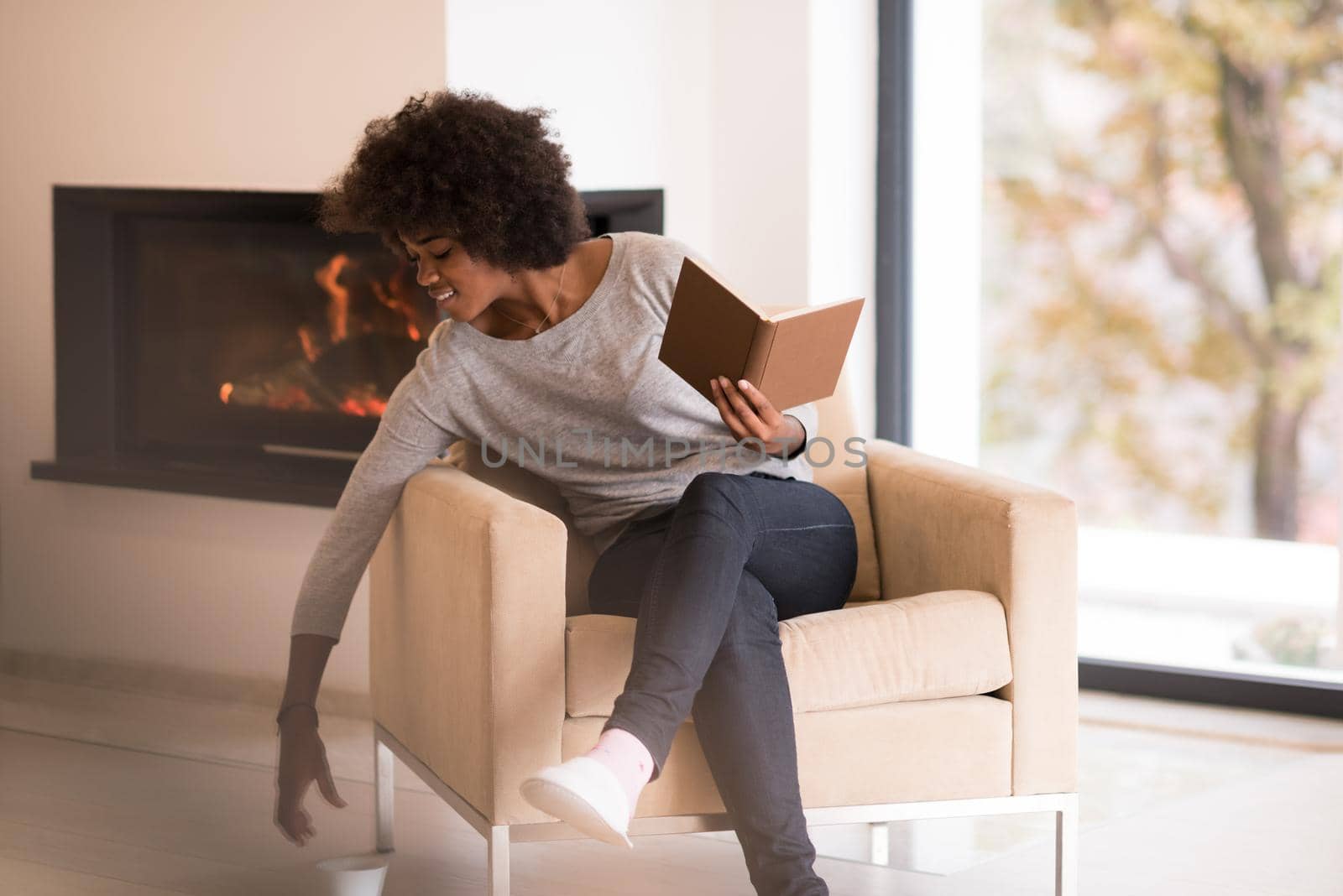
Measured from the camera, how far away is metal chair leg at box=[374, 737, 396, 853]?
2.43 metres

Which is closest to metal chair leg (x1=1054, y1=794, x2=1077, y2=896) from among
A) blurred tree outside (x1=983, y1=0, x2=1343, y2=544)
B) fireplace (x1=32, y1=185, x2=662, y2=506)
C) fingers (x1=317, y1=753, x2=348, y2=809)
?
fingers (x1=317, y1=753, x2=348, y2=809)

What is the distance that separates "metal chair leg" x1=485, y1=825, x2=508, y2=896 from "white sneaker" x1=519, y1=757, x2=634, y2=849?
7.3 inches

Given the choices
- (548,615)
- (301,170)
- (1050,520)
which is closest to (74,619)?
(301,170)

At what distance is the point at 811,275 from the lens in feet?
11.1

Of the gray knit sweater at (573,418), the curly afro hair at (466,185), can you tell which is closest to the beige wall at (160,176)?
the curly afro hair at (466,185)

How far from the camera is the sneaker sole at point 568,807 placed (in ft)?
5.53

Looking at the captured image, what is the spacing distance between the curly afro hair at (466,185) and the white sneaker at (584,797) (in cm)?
79

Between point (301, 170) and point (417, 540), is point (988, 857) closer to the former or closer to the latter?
point (417, 540)

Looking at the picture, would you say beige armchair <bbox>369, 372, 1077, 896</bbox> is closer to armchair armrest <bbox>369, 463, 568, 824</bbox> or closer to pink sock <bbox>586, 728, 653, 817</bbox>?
armchair armrest <bbox>369, 463, 568, 824</bbox>

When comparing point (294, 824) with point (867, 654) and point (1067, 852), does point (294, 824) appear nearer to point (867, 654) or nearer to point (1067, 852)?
point (867, 654)

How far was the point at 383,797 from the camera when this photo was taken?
2.45 meters

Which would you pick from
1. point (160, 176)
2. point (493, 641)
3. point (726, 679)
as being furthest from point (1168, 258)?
point (493, 641)

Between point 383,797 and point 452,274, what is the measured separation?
0.82m

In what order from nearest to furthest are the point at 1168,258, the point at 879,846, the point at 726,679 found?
1. the point at 726,679
2. the point at 879,846
3. the point at 1168,258
